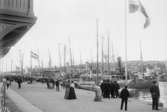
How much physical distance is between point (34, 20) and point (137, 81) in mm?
56067

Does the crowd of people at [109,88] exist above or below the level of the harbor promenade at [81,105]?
above

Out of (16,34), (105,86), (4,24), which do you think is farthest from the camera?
(105,86)

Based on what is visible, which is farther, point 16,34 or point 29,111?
point 29,111

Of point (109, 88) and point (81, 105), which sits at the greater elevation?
point (109, 88)

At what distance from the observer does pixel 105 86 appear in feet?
81.8

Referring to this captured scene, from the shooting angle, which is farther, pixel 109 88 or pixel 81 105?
pixel 109 88

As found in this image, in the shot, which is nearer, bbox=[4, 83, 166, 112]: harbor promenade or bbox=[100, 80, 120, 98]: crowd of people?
bbox=[4, 83, 166, 112]: harbor promenade

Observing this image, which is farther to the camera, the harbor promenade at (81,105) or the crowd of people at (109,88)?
the crowd of people at (109,88)

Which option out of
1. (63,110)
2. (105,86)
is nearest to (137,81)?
(105,86)

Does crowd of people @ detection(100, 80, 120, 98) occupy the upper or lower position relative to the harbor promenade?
upper

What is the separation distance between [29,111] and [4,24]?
12.3 m

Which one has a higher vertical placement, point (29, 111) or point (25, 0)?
point (25, 0)

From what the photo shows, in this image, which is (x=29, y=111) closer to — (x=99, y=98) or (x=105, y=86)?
(x=99, y=98)

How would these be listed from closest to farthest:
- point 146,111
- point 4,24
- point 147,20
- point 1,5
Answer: point 1,5 → point 4,24 → point 146,111 → point 147,20
